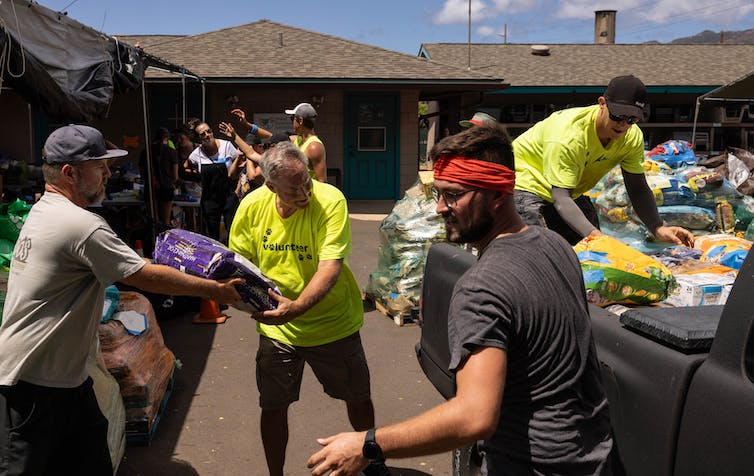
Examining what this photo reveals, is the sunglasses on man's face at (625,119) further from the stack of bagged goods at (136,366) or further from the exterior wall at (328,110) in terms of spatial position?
the exterior wall at (328,110)

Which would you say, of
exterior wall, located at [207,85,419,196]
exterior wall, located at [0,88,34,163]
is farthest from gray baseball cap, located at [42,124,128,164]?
exterior wall, located at [0,88,34,163]

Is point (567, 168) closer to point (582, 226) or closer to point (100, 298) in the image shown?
point (582, 226)

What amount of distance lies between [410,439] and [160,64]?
9162mm

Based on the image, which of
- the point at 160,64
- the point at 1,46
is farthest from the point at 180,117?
the point at 1,46

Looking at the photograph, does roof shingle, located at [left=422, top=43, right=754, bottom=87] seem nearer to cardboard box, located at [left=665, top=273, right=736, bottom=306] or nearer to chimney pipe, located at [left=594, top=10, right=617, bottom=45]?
chimney pipe, located at [left=594, top=10, right=617, bottom=45]

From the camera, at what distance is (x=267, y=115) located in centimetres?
1667

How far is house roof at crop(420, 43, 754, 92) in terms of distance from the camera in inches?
822

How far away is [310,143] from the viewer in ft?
21.0

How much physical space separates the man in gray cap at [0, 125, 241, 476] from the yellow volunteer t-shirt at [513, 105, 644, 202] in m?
2.30

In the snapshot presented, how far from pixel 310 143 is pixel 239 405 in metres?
2.58

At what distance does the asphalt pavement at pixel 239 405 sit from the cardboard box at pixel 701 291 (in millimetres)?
1740

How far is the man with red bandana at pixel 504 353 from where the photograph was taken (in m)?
1.68

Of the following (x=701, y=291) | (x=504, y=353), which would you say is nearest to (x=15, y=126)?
(x=701, y=291)

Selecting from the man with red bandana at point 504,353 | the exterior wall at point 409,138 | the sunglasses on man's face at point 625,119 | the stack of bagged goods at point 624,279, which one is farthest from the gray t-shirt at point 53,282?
the exterior wall at point 409,138
